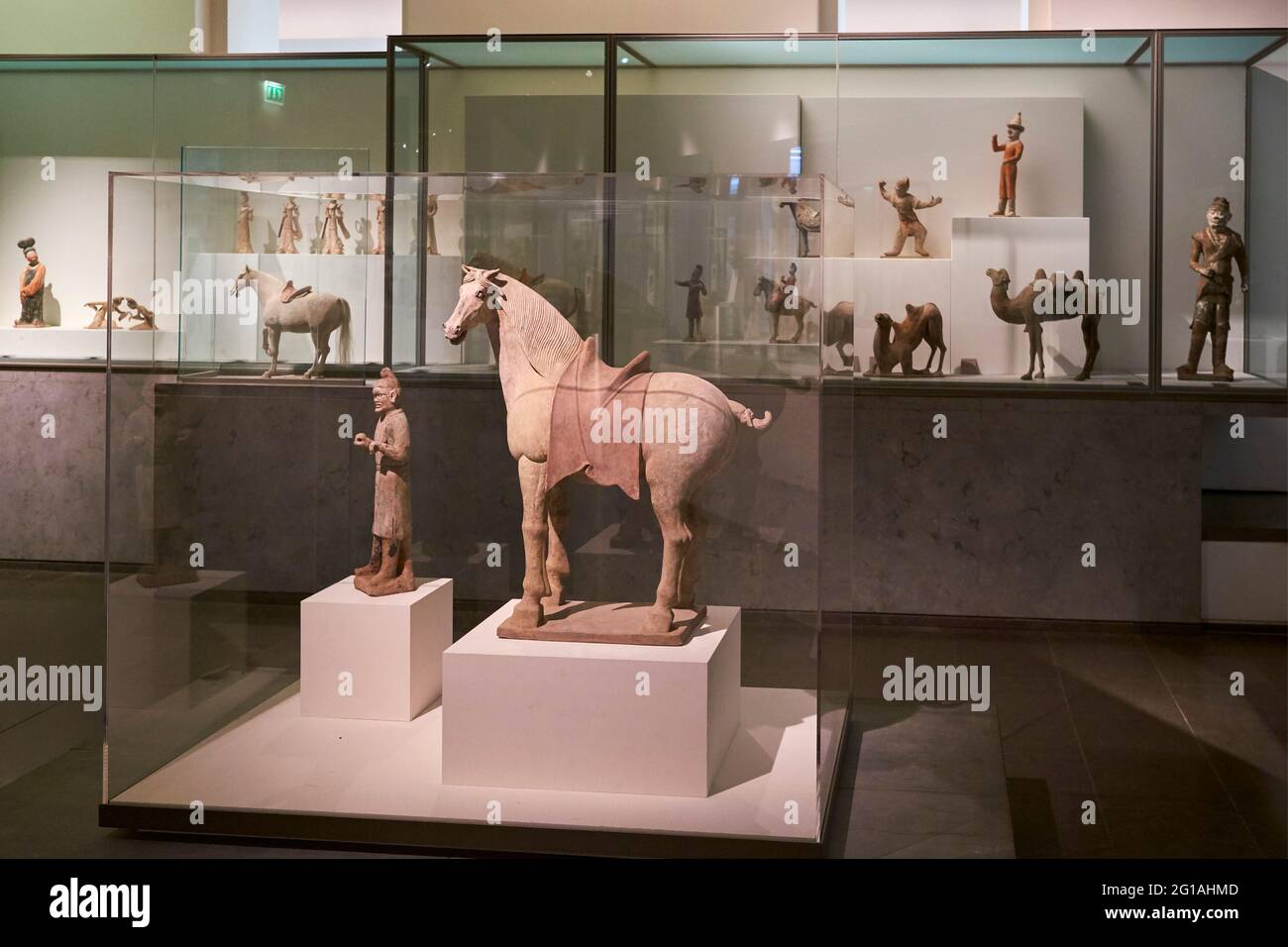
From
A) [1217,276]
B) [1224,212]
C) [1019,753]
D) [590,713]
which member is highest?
[1224,212]

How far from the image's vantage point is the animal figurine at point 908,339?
660 cm

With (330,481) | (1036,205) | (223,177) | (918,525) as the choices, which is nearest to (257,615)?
(330,481)

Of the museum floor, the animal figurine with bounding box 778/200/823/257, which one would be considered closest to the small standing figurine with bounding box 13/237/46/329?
the museum floor

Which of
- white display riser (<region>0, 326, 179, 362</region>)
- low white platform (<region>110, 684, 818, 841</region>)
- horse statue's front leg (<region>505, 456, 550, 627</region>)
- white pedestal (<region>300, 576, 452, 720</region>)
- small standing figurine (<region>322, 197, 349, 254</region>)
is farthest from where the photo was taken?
white display riser (<region>0, 326, 179, 362</region>)

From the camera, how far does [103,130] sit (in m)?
7.91

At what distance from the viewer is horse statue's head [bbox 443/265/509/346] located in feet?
12.6

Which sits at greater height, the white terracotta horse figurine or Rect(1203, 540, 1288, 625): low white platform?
the white terracotta horse figurine

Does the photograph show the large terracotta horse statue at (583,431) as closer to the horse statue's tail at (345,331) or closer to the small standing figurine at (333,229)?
the horse statue's tail at (345,331)

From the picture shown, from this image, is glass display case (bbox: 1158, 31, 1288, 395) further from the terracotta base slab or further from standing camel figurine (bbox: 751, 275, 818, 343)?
the terracotta base slab

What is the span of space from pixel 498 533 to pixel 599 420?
1.65 feet

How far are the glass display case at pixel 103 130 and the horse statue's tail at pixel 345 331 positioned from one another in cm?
343

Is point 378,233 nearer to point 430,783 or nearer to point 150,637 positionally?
point 150,637

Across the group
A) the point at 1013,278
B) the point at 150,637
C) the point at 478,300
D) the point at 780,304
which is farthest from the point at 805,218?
the point at 1013,278

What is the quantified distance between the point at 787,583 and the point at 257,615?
1.67m
